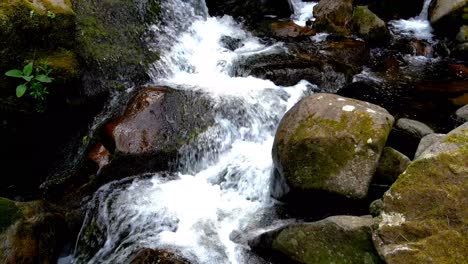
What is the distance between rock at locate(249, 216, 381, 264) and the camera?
12.6 feet

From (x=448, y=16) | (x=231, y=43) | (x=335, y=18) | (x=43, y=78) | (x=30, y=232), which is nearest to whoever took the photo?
(x=30, y=232)

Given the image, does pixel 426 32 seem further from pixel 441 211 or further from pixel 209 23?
pixel 441 211

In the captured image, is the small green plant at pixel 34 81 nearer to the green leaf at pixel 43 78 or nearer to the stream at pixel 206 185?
the green leaf at pixel 43 78

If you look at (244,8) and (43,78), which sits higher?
(244,8)

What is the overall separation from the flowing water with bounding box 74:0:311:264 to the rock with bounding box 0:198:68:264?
1.22 feet

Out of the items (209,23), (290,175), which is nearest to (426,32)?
(209,23)

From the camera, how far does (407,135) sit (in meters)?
6.41

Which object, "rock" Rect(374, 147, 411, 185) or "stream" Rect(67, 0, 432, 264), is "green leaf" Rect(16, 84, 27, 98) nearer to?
"stream" Rect(67, 0, 432, 264)

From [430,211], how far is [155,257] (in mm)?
3049

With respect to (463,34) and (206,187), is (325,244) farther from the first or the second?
(463,34)

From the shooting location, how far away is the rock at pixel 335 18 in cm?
1085

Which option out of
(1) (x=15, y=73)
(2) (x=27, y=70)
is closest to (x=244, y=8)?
(2) (x=27, y=70)

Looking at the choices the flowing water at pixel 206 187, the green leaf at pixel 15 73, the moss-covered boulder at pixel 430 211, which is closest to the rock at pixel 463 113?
the flowing water at pixel 206 187

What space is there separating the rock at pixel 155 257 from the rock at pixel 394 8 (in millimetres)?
10846
